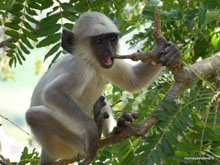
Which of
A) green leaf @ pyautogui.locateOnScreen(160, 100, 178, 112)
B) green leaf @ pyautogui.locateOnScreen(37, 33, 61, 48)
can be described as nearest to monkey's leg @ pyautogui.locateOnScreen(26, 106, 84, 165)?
green leaf @ pyautogui.locateOnScreen(37, 33, 61, 48)

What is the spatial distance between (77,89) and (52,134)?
2.87 ft

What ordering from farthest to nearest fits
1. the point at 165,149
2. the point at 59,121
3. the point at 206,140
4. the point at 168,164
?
the point at 59,121
the point at 168,164
the point at 165,149
the point at 206,140

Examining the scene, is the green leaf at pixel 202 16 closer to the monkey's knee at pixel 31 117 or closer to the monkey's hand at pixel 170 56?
the monkey's hand at pixel 170 56

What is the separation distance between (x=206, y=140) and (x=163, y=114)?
0.61m

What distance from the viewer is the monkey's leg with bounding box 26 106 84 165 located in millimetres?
5805

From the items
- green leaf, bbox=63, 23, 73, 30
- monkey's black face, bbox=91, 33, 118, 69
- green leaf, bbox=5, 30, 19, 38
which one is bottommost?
monkey's black face, bbox=91, 33, 118, 69

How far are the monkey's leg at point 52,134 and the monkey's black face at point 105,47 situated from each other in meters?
1.14

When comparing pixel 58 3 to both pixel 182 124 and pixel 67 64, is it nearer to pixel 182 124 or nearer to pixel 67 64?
pixel 67 64

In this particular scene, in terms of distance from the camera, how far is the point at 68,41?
595 centimetres

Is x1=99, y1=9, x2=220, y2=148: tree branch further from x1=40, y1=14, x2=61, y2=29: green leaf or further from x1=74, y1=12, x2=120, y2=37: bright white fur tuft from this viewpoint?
x1=40, y1=14, x2=61, y2=29: green leaf

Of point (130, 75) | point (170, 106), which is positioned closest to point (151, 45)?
point (130, 75)

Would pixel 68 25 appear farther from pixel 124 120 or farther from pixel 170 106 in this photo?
pixel 170 106

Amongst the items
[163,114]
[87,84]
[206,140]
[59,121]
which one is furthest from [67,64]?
[206,140]

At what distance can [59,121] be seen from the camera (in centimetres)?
582
